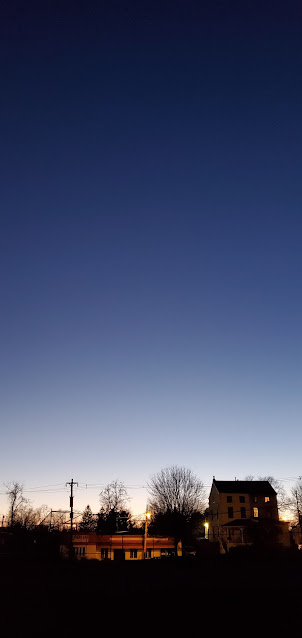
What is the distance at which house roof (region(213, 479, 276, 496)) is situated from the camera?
8275cm

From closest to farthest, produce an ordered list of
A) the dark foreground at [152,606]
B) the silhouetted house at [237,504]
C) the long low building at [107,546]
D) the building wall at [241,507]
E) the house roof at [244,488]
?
the dark foreground at [152,606] → the long low building at [107,546] → the silhouetted house at [237,504] → the building wall at [241,507] → the house roof at [244,488]

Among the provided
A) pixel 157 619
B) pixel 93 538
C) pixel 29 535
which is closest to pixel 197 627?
pixel 157 619

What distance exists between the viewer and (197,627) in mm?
10125

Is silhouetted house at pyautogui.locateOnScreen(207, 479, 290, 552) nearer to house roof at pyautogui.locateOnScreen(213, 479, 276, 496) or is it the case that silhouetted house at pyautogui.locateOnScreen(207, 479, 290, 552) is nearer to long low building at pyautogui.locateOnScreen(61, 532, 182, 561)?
house roof at pyautogui.locateOnScreen(213, 479, 276, 496)

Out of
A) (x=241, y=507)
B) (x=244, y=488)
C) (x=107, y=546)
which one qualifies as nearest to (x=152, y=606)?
(x=107, y=546)

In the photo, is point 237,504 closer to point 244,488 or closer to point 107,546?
point 244,488

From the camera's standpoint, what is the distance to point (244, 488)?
83812mm

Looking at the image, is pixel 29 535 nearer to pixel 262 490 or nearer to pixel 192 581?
pixel 262 490

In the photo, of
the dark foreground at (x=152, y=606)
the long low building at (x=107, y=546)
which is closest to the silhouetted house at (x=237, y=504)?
the long low building at (x=107, y=546)

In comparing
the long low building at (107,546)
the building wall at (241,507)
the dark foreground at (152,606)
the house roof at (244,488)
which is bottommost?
the long low building at (107,546)

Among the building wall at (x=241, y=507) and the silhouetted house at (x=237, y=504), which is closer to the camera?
the silhouetted house at (x=237, y=504)

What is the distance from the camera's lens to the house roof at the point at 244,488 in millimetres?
82750

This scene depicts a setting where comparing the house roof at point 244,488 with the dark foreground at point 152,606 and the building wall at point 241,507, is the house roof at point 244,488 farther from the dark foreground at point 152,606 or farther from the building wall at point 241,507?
the dark foreground at point 152,606

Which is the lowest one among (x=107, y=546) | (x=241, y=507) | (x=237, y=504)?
(x=107, y=546)
